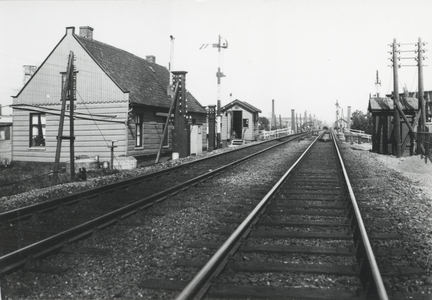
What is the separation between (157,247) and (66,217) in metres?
2.36

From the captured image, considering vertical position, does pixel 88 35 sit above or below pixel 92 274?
above

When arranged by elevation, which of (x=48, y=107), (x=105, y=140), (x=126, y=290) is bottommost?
(x=126, y=290)

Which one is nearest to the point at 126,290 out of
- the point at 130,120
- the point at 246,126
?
the point at 130,120

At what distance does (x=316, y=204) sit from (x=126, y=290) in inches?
186

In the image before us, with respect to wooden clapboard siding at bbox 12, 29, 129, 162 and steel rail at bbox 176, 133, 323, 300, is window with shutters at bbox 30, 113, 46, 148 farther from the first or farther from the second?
steel rail at bbox 176, 133, 323, 300

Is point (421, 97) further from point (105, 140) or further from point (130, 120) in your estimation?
point (105, 140)

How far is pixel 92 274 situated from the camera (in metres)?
4.07

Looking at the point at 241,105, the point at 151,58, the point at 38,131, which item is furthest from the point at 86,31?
the point at 241,105

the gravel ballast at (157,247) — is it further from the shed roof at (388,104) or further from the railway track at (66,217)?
the shed roof at (388,104)

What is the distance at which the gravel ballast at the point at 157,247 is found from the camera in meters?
3.71

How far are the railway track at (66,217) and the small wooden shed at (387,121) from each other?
51.6 feet

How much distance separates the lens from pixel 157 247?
492 cm

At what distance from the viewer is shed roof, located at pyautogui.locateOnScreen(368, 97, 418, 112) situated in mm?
21938

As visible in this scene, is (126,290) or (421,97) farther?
(421,97)
